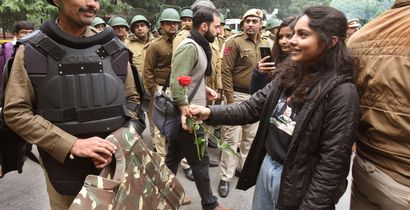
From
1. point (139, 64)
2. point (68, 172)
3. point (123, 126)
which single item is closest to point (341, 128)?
point (123, 126)

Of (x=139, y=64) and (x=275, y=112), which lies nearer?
(x=275, y=112)

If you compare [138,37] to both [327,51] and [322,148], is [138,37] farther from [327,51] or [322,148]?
[322,148]

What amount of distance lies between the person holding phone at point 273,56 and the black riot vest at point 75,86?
1483 mm

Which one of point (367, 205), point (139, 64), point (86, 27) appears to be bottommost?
point (139, 64)

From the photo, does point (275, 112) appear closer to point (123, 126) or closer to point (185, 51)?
point (123, 126)

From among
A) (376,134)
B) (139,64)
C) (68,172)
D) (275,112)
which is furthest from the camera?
(139,64)

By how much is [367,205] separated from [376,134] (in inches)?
16.9

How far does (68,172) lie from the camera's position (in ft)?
6.08

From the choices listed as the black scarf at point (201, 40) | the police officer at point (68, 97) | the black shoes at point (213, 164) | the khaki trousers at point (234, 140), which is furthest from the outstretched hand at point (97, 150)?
the black shoes at point (213, 164)

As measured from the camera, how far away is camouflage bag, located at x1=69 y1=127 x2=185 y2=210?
4.56 feet

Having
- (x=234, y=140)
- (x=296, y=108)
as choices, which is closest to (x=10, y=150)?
(x=296, y=108)

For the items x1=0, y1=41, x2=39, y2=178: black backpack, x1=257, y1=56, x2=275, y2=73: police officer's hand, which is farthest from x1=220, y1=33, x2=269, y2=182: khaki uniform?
x1=0, y1=41, x2=39, y2=178: black backpack

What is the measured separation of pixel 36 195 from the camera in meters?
3.81

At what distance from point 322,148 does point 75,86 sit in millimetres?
1302
